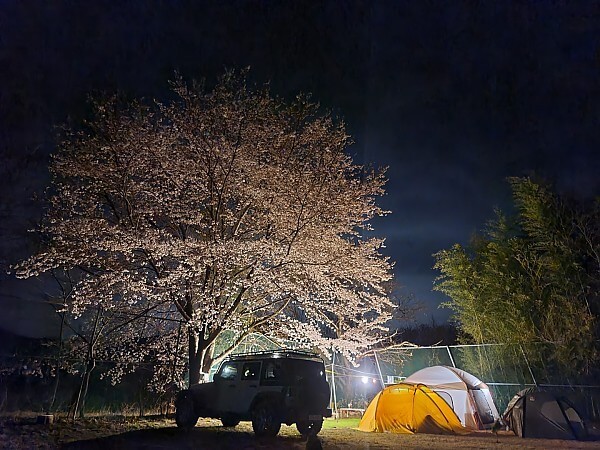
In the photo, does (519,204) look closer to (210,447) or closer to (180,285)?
(180,285)

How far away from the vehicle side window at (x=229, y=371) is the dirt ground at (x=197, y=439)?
113 centimetres

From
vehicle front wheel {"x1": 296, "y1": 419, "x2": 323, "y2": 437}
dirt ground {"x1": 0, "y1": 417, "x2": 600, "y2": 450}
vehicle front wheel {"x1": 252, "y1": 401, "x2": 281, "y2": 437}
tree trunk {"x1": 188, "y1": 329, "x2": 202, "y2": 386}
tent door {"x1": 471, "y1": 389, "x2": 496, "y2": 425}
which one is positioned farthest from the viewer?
tree trunk {"x1": 188, "y1": 329, "x2": 202, "y2": 386}

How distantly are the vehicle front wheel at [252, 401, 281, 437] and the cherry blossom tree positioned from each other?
405 centimetres

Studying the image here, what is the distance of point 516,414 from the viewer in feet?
44.5

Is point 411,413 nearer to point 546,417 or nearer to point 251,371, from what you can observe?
point 546,417

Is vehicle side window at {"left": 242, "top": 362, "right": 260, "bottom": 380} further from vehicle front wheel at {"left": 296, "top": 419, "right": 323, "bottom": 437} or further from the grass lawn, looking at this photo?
the grass lawn

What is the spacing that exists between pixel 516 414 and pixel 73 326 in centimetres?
1355

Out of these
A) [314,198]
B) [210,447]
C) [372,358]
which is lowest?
[210,447]

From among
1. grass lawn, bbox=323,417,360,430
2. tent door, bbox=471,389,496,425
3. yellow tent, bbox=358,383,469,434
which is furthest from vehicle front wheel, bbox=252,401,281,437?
tent door, bbox=471,389,496,425

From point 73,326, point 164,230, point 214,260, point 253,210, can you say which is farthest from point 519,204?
point 73,326

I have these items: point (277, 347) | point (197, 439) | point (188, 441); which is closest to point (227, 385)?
point (197, 439)

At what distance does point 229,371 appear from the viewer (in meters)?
12.5

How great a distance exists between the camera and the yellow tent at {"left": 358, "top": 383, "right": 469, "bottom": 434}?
1374 cm

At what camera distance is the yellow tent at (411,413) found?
13742 mm
